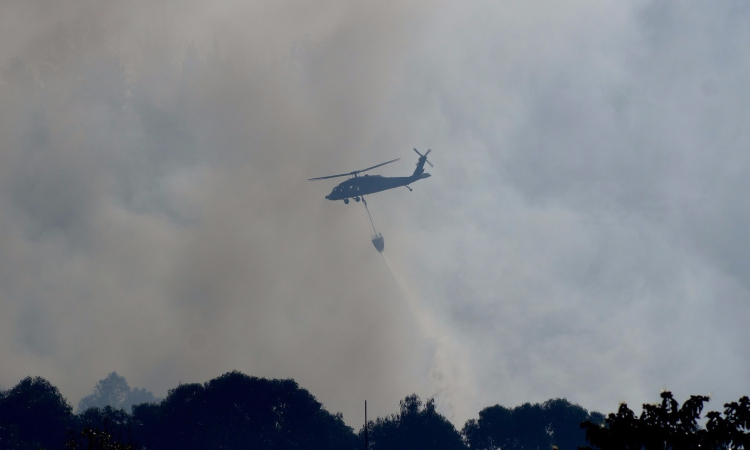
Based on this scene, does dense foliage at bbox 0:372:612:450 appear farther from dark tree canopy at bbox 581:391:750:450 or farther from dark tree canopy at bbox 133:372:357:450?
dark tree canopy at bbox 581:391:750:450

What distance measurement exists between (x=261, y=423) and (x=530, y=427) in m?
60.5

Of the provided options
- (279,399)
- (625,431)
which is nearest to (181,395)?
(279,399)

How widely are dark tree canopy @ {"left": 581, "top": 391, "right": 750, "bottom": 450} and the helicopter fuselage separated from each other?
144965 millimetres

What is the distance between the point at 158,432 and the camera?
179 m

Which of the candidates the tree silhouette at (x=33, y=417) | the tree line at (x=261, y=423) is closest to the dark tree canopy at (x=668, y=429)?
the tree line at (x=261, y=423)

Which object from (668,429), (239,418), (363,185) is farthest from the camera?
(363,185)

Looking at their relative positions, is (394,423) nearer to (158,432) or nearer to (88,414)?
(158,432)

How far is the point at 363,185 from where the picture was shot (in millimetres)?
190875

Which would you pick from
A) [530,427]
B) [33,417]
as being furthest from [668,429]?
[33,417]

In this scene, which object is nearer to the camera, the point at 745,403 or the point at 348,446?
the point at 745,403

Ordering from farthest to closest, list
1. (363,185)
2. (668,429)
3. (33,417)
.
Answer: (363,185) < (33,417) < (668,429)

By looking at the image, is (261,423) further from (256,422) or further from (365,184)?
(365,184)

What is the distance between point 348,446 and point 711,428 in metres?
152

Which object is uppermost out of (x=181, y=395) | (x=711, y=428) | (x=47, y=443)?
(x=181, y=395)
